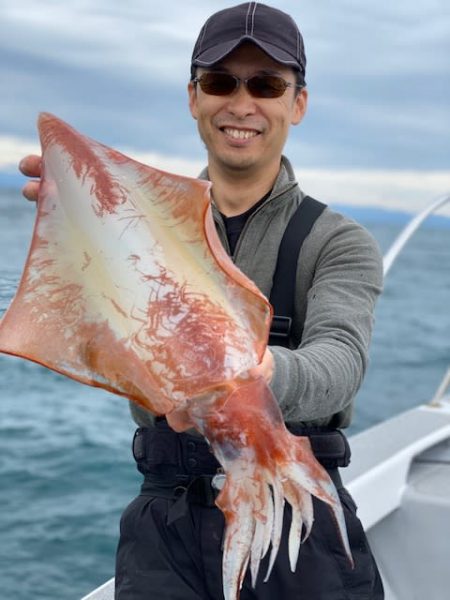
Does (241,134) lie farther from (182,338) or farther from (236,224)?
(182,338)

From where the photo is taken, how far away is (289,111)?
7.02ft

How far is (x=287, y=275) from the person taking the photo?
1996 millimetres

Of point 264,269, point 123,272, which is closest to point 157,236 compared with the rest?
point 123,272

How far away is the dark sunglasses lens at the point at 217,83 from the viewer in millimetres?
2049

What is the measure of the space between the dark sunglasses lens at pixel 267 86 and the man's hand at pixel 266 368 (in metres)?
0.77

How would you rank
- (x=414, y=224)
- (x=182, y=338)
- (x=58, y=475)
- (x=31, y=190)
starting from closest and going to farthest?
(x=182, y=338)
(x=31, y=190)
(x=414, y=224)
(x=58, y=475)

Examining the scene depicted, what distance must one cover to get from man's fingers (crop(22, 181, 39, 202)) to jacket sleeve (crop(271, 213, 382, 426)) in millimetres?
514

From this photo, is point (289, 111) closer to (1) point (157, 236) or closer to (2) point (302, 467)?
(1) point (157, 236)

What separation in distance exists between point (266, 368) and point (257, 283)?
2.01 ft

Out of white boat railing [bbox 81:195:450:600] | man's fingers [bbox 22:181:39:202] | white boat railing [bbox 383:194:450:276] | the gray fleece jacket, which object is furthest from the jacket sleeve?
white boat railing [bbox 383:194:450:276]

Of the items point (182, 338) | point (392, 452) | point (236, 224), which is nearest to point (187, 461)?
point (236, 224)

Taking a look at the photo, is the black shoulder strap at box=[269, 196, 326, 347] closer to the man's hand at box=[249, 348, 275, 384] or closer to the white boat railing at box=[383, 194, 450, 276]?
the man's hand at box=[249, 348, 275, 384]

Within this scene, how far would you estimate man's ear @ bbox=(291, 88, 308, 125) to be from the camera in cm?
223

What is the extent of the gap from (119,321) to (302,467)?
366mm
